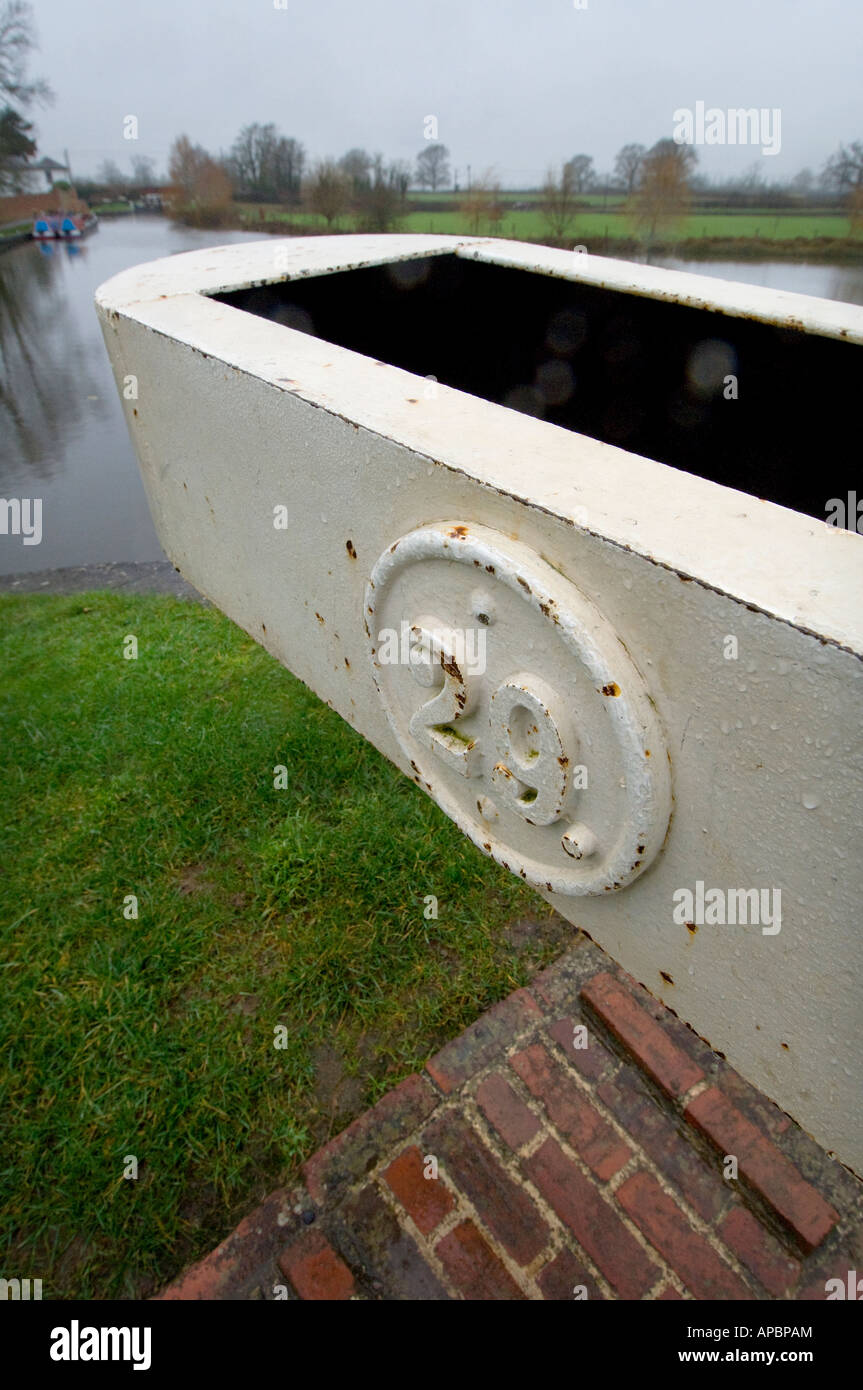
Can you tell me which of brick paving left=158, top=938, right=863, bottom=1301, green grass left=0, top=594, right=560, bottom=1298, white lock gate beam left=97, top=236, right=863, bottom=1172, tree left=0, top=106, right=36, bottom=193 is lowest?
brick paving left=158, top=938, right=863, bottom=1301

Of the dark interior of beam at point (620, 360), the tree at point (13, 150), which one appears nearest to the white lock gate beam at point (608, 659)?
the dark interior of beam at point (620, 360)

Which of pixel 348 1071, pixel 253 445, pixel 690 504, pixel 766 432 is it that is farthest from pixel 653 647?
pixel 348 1071

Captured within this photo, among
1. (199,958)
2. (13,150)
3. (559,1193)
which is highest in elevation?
(13,150)

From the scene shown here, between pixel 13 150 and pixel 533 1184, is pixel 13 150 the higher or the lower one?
the higher one

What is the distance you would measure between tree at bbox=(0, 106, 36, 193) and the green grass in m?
18.9

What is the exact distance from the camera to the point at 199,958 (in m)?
2.45

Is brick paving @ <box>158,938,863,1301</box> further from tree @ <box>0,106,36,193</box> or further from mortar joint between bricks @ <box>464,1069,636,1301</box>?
tree @ <box>0,106,36,193</box>

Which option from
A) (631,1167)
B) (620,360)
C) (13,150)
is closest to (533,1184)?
(631,1167)

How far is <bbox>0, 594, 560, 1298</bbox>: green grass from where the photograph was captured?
1.93 meters

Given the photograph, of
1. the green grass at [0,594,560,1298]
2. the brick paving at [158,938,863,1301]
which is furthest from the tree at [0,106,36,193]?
the brick paving at [158,938,863,1301]

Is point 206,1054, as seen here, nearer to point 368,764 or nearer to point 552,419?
point 368,764

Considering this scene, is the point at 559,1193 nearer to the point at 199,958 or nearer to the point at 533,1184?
the point at 533,1184

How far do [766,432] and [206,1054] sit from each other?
6.87 feet

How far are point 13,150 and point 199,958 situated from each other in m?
21.1
